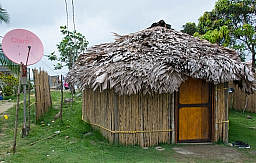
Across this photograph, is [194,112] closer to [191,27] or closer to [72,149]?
[72,149]

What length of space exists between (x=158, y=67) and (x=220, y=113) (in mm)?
2211

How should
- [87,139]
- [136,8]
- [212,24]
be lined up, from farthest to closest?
[212,24] < [136,8] < [87,139]

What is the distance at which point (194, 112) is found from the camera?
607 cm

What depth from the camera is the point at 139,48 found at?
593 cm

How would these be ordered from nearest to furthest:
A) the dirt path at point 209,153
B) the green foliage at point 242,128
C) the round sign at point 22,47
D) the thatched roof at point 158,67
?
the dirt path at point 209,153 < the thatched roof at point 158,67 < the round sign at point 22,47 < the green foliage at point 242,128

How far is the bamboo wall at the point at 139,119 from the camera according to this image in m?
5.59

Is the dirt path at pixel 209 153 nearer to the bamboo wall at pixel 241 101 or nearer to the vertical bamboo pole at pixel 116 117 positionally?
the vertical bamboo pole at pixel 116 117

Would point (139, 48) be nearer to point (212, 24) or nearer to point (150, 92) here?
point (150, 92)

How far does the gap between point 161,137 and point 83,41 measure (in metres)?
12.8

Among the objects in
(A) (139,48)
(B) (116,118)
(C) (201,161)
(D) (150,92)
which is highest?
(A) (139,48)

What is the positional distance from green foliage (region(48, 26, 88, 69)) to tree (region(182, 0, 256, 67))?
8.36m

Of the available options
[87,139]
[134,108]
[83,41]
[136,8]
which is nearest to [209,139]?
[134,108]

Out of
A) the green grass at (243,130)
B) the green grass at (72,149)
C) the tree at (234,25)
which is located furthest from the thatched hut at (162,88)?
the tree at (234,25)

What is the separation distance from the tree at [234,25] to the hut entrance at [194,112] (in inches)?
264
